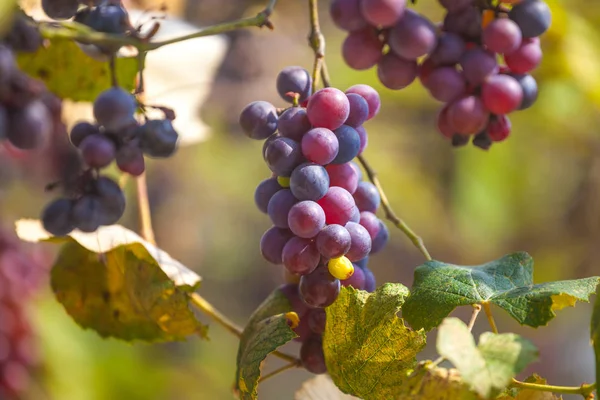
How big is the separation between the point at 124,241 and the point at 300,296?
21cm

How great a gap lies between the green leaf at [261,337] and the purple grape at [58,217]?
0.60 ft

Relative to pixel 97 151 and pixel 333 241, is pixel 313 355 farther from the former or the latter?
pixel 97 151

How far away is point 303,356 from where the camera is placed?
67cm

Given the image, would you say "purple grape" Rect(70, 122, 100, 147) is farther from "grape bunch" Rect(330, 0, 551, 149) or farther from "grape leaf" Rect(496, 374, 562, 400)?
"grape leaf" Rect(496, 374, 562, 400)

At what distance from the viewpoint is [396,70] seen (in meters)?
0.70

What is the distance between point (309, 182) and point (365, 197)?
3.9 inches

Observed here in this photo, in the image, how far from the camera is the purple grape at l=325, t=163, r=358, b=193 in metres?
0.64

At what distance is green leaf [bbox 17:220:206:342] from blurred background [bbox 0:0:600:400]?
8.3 inches

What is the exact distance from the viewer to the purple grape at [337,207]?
0.61 meters

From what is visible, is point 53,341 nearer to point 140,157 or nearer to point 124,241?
point 124,241

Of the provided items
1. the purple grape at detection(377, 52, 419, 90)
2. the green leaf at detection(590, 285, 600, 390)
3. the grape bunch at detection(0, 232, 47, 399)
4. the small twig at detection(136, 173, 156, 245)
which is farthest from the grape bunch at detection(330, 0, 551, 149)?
the grape bunch at detection(0, 232, 47, 399)

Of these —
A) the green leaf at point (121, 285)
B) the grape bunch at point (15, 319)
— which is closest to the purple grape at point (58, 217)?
the green leaf at point (121, 285)

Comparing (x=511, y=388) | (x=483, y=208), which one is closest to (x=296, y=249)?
(x=511, y=388)

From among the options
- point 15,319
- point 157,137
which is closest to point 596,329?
point 157,137
